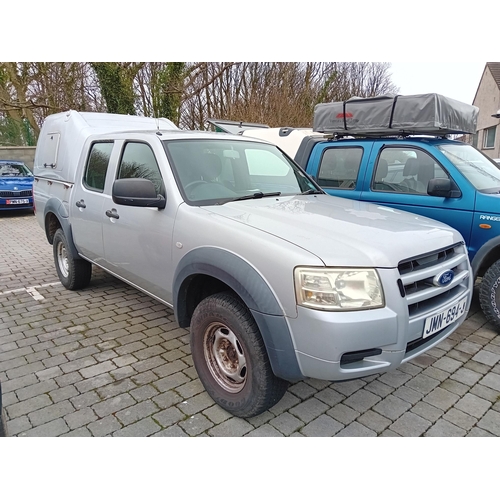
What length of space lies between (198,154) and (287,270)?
1667 millimetres

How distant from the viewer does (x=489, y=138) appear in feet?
77.2

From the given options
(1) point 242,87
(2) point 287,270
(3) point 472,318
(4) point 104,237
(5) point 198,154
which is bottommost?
(3) point 472,318

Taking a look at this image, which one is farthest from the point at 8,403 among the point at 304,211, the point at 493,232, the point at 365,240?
the point at 493,232

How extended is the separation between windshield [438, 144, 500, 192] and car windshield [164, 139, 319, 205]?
1650 millimetres

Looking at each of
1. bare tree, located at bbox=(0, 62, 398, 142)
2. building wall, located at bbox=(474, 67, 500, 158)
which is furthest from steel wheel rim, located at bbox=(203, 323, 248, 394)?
building wall, located at bbox=(474, 67, 500, 158)

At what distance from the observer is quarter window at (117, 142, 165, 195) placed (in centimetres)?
326

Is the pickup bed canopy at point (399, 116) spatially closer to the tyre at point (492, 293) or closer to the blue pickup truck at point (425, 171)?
the blue pickup truck at point (425, 171)

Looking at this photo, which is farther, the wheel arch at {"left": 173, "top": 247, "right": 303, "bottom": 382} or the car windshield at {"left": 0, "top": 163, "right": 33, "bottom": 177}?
the car windshield at {"left": 0, "top": 163, "right": 33, "bottom": 177}

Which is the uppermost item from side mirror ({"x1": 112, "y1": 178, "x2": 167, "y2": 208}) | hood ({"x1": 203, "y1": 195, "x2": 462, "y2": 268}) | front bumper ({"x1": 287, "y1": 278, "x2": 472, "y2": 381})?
side mirror ({"x1": 112, "y1": 178, "x2": 167, "y2": 208})

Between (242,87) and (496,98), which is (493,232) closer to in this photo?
(242,87)

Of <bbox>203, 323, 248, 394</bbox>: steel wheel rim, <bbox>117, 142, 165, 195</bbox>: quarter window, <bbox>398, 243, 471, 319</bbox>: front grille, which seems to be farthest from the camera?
<bbox>117, 142, 165, 195</bbox>: quarter window

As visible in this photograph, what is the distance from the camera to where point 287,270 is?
2.14 m

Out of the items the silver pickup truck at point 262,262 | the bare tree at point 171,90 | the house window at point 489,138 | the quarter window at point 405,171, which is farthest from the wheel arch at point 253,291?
the house window at point 489,138

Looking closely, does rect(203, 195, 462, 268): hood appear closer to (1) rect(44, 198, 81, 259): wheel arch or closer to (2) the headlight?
(2) the headlight
